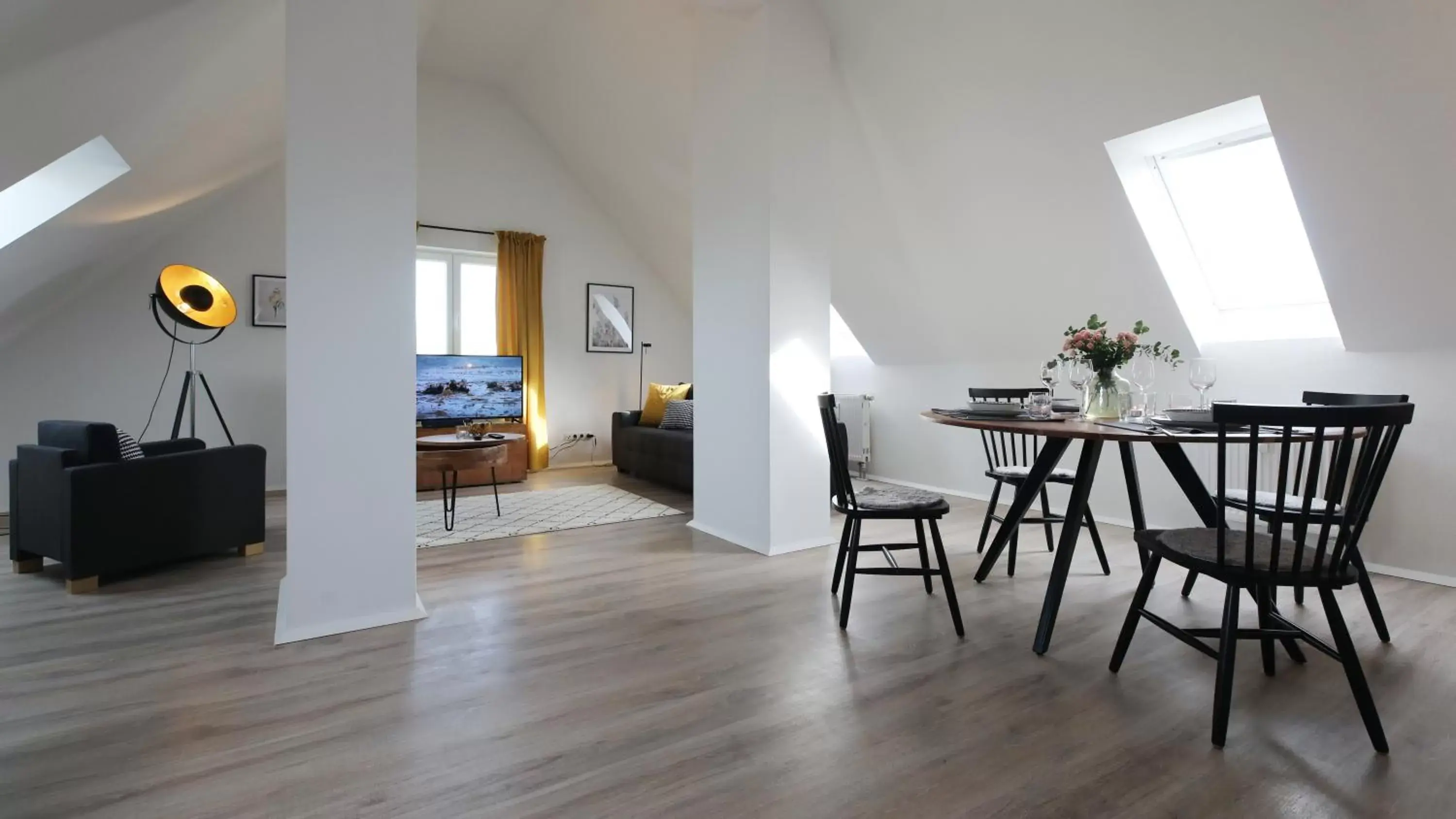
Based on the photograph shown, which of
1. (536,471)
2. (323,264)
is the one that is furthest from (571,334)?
(323,264)

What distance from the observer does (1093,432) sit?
7.30 feet

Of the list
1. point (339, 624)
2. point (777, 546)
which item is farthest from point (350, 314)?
point (777, 546)

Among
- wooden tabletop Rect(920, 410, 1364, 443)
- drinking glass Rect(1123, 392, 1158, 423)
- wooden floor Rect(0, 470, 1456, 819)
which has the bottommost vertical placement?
wooden floor Rect(0, 470, 1456, 819)

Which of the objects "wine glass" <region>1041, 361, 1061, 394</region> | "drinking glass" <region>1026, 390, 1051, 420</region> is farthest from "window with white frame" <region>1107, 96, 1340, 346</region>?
"drinking glass" <region>1026, 390, 1051, 420</region>

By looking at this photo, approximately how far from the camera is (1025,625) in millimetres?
2705

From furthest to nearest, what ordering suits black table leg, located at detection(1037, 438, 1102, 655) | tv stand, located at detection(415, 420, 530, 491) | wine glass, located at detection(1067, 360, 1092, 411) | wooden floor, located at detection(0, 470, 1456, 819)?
tv stand, located at detection(415, 420, 530, 491) < wine glass, located at detection(1067, 360, 1092, 411) < black table leg, located at detection(1037, 438, 1102, 655) < wooden floor, located at detection(0, 470, 1456, 819)

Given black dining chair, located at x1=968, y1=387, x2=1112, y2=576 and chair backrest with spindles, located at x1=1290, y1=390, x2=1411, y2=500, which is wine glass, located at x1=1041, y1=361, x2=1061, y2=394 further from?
chair backrest with spindles, located at x1=1290, y1=390, x2=1411, y2=500

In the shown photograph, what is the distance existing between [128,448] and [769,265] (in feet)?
10.5

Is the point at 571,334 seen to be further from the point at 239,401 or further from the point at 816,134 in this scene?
the point at 816,134

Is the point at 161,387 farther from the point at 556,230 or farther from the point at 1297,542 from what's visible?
the point at 1297,542

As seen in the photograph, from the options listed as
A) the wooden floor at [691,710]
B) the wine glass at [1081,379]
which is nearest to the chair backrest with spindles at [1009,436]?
the wine glass at [1081,379]

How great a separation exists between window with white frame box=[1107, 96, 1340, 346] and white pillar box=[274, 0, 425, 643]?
3411 mm

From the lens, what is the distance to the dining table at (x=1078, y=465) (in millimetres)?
2162

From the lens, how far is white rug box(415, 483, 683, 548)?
169 inches
